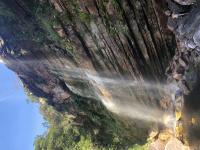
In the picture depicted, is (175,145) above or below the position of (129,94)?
below

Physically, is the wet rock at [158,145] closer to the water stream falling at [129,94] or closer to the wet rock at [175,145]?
the water stream falling at [129,94]

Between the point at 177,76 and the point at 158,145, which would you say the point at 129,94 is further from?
the point at 177,76

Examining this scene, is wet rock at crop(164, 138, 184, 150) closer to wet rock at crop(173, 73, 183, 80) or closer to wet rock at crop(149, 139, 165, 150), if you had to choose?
wet rock at crop(149, 139, 165, 150)

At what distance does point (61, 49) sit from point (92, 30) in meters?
3.61

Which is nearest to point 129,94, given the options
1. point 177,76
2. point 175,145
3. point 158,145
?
point 158,145

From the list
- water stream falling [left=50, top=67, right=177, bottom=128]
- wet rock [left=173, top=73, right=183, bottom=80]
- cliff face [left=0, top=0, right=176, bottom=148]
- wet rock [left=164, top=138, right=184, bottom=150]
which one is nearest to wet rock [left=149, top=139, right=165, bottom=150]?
water stream falling [left=50, top=67, right=177, bottom=128]

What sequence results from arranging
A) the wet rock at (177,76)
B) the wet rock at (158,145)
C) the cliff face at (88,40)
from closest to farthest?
the cliff face at (88,40) < the wet rock at (177,76) < the wet rock at (158,145)

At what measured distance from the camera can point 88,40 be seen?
14.9m

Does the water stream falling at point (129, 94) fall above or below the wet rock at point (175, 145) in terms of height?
above

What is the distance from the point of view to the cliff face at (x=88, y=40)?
13.1 meters

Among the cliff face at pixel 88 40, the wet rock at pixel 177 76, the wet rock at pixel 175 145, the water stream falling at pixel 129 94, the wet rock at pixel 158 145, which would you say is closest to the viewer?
the cliff face at pixel 88 40

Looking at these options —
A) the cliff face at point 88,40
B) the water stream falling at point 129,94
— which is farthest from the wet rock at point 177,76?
the water stream falling at point 129,94

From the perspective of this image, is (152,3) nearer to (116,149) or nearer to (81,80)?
(81,80)

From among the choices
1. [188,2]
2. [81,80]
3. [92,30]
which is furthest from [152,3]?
[81,80]
